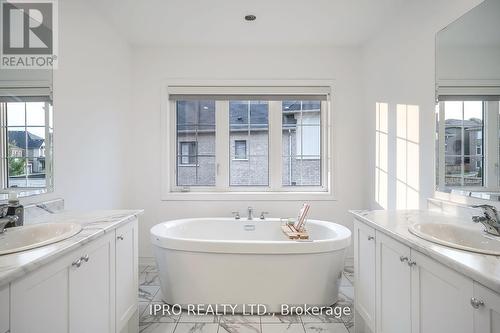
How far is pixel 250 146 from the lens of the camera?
3107mm

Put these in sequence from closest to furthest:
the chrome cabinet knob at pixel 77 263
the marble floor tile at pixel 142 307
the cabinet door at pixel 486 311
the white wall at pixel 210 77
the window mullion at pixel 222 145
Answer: the cabinet door at pixel 486 311, the chrome cabinet knob at pixel 77 263, the marble floor tile at pixel 142 307, the white wall at pixel 210 77, the window mullion at pixel 222 145

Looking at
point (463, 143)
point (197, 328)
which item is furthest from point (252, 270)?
point (463, 143)

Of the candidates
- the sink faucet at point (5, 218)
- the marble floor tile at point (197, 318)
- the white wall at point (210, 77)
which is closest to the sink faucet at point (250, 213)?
the white wall at point (210, 77)

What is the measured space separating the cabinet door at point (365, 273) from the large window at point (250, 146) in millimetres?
1367

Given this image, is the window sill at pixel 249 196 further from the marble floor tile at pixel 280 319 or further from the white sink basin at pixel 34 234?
the white sink basin at pixel 34 234

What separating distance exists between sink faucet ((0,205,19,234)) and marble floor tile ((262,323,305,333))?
5.40ft

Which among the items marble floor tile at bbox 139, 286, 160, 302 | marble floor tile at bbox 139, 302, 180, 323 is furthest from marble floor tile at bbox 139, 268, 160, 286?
marble floor tile at bbox 139, 302, 180, 323

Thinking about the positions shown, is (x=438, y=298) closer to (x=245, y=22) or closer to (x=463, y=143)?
(x=463, y=143)

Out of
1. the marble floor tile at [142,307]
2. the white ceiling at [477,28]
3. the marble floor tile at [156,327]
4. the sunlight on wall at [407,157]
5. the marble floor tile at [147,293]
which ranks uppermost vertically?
the white ceiling at [477,28]

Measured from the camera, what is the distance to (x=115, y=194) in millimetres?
2623

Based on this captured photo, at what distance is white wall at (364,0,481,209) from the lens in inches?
72.1

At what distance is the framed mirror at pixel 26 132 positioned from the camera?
1440mm

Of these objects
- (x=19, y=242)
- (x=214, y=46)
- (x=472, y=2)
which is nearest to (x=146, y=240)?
(x=19, y=242)

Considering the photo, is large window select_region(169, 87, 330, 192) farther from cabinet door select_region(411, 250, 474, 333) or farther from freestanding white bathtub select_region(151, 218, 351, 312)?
cabinet door select_region(411, 250, 474, 333)
